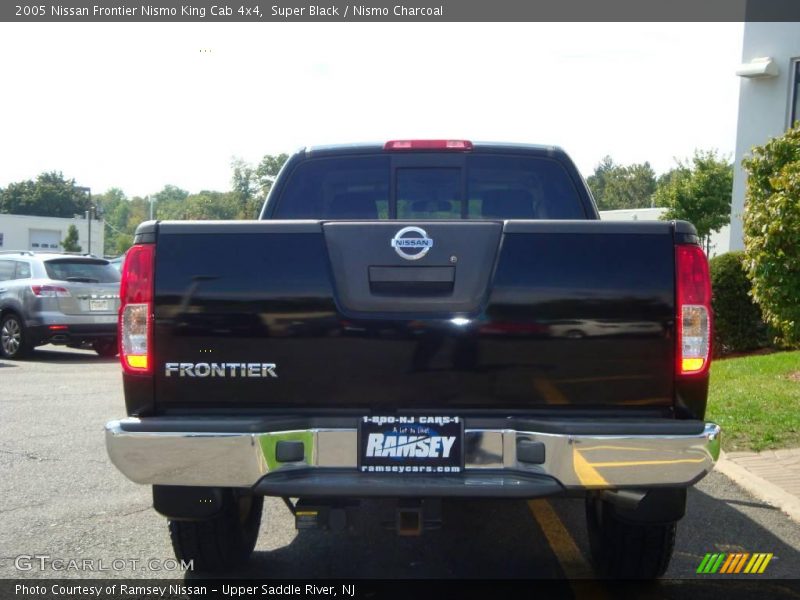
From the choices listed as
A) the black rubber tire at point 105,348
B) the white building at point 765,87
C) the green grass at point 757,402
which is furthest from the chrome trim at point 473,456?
the white building at point 765,87

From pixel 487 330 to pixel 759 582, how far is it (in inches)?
82.0

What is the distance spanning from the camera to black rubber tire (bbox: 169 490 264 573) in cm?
404

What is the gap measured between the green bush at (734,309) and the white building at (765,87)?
379 cm

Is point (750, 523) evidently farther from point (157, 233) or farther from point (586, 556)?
point (157, 233)

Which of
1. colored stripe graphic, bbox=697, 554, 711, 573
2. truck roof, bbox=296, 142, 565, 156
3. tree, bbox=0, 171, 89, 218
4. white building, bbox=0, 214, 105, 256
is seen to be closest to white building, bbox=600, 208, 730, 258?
truck roof, bbox=296, 142, 565, 156

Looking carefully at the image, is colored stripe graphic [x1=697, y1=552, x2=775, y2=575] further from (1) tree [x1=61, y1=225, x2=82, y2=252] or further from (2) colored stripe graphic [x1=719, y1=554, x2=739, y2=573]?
(1) tree [x1=61, y1=225, x2=82, y2=252]

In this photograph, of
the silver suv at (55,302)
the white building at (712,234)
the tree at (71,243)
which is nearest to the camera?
the silver suv at (55,302)

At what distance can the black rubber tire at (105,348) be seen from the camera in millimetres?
15211

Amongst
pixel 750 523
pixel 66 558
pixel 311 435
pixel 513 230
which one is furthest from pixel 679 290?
pixel 66 558

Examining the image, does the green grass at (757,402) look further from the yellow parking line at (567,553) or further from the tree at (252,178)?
the tree at (252,178)

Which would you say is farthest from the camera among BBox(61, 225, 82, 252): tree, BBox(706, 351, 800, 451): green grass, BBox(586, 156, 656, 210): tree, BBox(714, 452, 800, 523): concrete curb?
BBox(586, 156, 656, 210): tree

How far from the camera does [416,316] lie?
3.47 metres

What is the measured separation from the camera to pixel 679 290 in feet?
11.2

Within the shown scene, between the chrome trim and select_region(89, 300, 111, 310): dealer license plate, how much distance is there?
1136 centimetres
